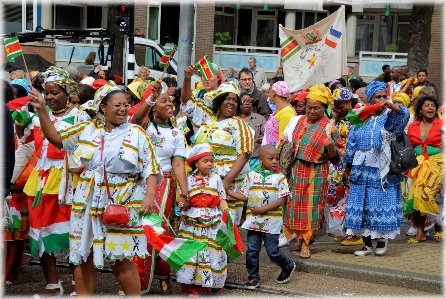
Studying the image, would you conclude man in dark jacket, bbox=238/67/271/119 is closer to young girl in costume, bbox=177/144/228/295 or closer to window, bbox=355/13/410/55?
young girl in costume, bbox=177/144/228/295

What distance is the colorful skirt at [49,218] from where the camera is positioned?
688cm

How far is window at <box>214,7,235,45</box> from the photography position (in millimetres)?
30438

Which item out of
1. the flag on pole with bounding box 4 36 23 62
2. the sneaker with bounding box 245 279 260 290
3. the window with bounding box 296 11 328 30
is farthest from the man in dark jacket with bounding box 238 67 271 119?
the window with bounding box 296 11 328 30

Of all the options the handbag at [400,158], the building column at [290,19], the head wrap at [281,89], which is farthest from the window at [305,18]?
the handbag at [400,158]

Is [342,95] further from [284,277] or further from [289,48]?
[289,48]

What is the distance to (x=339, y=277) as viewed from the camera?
804 cm

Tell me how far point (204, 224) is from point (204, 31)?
2173cm

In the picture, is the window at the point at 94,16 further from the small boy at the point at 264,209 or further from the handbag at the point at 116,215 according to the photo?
the handbag at the point at 116,215

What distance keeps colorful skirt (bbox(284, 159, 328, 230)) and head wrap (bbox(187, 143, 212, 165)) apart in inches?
68.3

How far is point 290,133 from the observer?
8766 mm

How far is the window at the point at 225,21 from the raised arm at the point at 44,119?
956 inches

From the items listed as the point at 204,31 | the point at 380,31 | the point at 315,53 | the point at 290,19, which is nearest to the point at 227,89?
the point at 315,53

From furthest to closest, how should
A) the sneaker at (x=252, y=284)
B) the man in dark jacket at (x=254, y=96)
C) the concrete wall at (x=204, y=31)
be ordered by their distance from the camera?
the concrete wall at (x=204, y=31) < the man in dark jacket at (x=254, y=96) < the sneaker at (x=252, y=284)

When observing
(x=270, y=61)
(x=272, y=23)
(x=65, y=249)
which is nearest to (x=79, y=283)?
(x=65, y=249)
